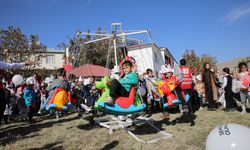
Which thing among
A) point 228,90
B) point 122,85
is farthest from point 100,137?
point 228,90

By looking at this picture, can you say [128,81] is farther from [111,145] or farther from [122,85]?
[111,145]

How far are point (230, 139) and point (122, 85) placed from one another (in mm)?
2716

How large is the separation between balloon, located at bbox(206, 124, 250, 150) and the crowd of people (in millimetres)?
2358

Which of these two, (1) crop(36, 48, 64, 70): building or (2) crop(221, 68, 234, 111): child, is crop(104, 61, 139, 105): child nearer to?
(2) crop(221, 68, 234, 111): child

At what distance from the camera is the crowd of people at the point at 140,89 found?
5.30 m

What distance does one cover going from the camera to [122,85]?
5137 mm

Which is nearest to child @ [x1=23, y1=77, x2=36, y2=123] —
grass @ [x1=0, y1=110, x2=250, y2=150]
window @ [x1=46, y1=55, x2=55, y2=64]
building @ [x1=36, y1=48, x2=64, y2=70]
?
grass @ [x1=0, y1=110, x2=250, y2=150]

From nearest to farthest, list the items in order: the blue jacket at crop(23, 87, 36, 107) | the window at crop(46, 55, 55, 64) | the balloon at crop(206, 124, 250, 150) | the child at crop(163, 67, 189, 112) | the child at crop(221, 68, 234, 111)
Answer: the balloon at crop(206, 124, 250, 150)
the child at crop(163, 67, 189, 112)
the blue jacket at crop(23, 87, 36, 107)
the child at crop(221, 68, 234, 111)
the window at crop(46, 55, 55, 64)

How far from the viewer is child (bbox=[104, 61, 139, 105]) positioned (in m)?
4.88

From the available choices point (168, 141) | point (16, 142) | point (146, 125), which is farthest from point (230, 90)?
point (16, 142)

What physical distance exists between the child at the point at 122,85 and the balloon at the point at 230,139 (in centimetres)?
230

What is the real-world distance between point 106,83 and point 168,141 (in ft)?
6.54

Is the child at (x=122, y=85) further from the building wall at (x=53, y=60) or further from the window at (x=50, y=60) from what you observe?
the window at (x=50, y=60)

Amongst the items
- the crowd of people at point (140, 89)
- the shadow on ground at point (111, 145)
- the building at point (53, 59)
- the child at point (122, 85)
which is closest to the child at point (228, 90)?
the crowd of people at point (140, 89)
